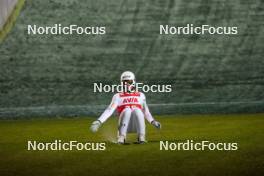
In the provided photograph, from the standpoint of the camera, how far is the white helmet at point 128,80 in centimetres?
486

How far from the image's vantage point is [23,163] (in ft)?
14.4

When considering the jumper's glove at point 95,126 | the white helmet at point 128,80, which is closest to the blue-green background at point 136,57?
the white helmet at point 128,80

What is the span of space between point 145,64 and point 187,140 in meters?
3.32

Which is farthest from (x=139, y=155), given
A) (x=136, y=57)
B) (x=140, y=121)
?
(x=136, y=57)

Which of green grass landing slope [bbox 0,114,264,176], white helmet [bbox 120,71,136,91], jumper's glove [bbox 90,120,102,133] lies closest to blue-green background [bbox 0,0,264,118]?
green grass landing slope [bbox 0,114,264,176]

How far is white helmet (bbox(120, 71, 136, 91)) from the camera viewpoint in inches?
191

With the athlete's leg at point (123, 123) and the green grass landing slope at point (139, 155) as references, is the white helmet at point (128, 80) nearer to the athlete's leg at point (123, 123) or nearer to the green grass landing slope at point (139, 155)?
the athlete's leg at point (123, 123)

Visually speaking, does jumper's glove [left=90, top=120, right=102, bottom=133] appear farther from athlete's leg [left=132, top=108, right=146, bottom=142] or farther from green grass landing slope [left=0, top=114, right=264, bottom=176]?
athlete's leg [left=132, top=108, right=146, bottom=142]

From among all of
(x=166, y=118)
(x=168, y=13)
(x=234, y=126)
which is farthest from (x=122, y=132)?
(x=168, y=13)

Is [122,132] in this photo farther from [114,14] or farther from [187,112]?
[114,14]

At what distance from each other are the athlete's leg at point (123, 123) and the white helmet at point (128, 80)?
0.19 m

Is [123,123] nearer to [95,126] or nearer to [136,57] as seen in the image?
[95,126]

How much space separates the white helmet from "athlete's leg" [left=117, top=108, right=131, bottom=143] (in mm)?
191

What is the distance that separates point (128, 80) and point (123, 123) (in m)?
A: 0.34
